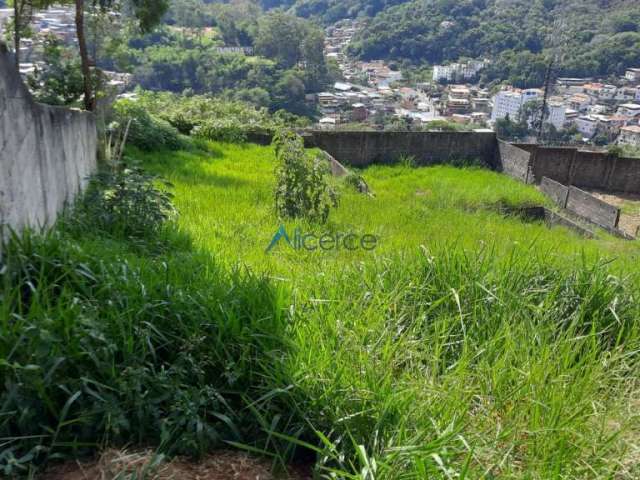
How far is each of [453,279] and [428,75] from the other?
5878 centimetres

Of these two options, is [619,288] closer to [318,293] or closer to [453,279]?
[453,279]

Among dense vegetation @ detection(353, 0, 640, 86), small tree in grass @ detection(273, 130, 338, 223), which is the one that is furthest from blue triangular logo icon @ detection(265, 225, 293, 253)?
dense vegetation @ detection(353, 0, 640, 86)

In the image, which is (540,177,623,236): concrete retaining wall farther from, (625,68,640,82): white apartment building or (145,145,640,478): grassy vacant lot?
A: (625,68,640,82): white apartment building

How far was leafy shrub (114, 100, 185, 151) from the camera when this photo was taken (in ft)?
30.5

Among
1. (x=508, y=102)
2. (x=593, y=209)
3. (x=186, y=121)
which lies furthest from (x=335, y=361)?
(x=508, y=102)

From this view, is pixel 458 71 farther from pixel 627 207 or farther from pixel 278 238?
pixel 278 238

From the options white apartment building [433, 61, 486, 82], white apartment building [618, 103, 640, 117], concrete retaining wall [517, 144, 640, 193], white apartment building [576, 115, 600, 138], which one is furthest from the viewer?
white apartment building [433, 61, 486, 82]

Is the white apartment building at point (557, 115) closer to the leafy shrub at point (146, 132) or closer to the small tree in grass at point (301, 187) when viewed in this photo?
the leafy shrub at point (146, 132)

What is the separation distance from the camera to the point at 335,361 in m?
2.02

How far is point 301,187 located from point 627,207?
11351mm

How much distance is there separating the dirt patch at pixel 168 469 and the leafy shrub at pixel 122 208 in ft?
7.13

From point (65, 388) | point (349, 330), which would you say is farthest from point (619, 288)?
point (65, 388)

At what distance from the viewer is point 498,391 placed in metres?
2.06

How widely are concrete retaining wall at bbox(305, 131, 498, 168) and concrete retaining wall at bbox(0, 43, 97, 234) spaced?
10179 mm
